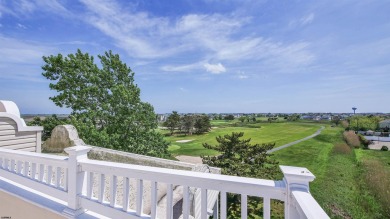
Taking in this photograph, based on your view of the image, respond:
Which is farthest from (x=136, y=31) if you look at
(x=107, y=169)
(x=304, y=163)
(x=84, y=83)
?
(x=304, y=163)

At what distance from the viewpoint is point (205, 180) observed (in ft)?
5.15

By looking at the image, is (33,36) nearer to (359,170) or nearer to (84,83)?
(84,83)

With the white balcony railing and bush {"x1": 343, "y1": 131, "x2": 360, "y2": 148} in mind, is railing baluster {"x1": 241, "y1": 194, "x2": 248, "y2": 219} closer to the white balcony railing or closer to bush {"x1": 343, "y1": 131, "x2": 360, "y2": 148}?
the white balcony railing

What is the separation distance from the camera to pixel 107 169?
205 centimetres

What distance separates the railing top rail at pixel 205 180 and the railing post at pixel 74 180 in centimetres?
29

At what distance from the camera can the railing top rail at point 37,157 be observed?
8.05ft

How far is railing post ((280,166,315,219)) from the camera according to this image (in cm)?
124

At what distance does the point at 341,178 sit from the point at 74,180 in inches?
1006

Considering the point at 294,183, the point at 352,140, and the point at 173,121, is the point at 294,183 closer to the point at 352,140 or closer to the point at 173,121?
the point at 173,121

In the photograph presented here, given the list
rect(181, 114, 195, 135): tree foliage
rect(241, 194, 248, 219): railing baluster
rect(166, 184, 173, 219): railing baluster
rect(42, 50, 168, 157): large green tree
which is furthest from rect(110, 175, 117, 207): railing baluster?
rect(181, 114, 195, 135): tree foliage

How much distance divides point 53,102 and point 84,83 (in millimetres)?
2043

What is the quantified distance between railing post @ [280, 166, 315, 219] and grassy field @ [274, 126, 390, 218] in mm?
14891

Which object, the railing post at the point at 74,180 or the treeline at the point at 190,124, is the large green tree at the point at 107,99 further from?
the treeline at the point at 190,124

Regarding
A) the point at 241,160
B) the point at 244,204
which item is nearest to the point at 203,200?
the point at 244,204
